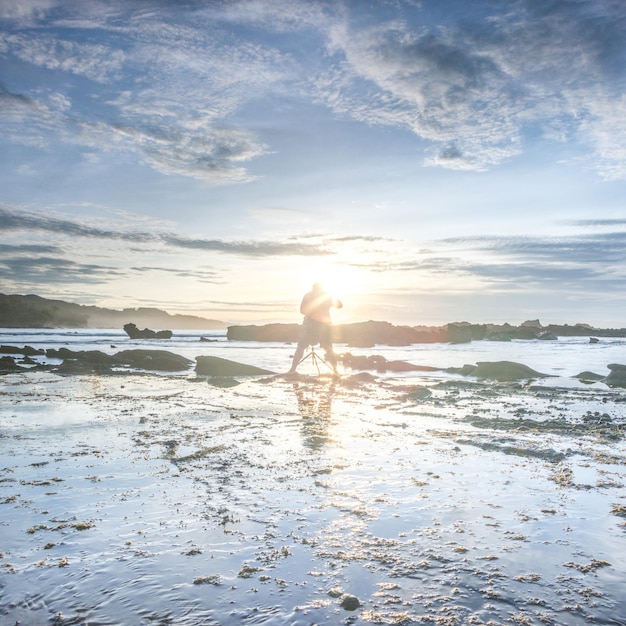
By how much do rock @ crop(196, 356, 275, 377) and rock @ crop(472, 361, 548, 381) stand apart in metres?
8.53

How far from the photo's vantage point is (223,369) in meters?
20.2

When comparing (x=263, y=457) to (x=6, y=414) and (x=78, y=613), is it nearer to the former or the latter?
(x=78, y=613)

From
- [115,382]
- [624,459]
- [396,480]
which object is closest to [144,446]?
[396,480]

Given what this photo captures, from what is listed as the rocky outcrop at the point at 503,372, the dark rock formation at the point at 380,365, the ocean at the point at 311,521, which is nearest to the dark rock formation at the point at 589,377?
the rocky outcrop at the point at 503,372

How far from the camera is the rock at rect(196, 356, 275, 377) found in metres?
19.9

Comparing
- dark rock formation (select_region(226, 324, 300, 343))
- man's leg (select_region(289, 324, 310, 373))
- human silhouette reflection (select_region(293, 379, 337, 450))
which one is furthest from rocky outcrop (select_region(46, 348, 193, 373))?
dark rock formation (select_region(226, 324, 300, 343))

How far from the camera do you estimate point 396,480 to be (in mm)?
5977

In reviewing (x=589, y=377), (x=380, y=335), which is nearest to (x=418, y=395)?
(x=589, y=377)

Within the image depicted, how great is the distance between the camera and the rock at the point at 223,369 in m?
19.9

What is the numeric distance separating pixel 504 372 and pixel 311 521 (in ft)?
54.1

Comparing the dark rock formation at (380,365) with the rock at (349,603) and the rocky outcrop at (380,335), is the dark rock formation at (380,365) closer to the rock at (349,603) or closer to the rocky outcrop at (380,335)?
the rock at (349,603)

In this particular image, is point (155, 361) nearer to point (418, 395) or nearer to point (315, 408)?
point (315, 408)

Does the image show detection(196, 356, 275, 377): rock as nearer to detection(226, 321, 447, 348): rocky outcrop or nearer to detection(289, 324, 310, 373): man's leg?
detection(289, 324, 310, 373): man's leg

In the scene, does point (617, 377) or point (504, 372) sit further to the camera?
point (504, 372)
